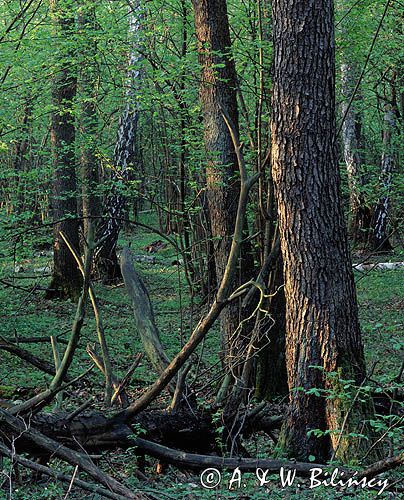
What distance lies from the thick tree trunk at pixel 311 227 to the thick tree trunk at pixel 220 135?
2400 mm

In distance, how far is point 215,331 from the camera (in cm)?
1266

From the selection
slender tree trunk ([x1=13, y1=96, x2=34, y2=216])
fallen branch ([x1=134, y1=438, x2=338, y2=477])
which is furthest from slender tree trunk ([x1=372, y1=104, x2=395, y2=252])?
fallen branch ([x1=134, y1=438, x2=338, y2=477])

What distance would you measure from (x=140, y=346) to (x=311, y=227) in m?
6.56

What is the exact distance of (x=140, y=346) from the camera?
11336 mm

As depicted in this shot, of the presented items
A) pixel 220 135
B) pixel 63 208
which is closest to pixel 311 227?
pixel 220 135

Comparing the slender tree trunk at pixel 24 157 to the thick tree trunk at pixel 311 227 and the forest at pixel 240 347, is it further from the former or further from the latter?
the thick tree trunk at pixel 311 227

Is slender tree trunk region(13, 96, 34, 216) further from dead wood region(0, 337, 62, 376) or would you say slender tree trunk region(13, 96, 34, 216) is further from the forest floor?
dead wood region(0, 337, 62, 376)

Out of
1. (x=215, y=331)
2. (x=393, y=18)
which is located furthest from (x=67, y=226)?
(x=393, y=18)

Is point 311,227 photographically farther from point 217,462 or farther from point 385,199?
point 385,199

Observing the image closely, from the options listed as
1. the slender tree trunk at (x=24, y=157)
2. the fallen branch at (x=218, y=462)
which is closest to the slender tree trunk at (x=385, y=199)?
the slender tree trunk at (x=24, y=157)

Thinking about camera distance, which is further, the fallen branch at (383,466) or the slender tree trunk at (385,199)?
the slender tree trunk at (385,199)

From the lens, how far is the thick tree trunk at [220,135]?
7.88 meters

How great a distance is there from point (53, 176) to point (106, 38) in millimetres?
5487

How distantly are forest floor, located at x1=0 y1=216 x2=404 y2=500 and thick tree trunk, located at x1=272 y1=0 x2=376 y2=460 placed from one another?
0.41 meters
